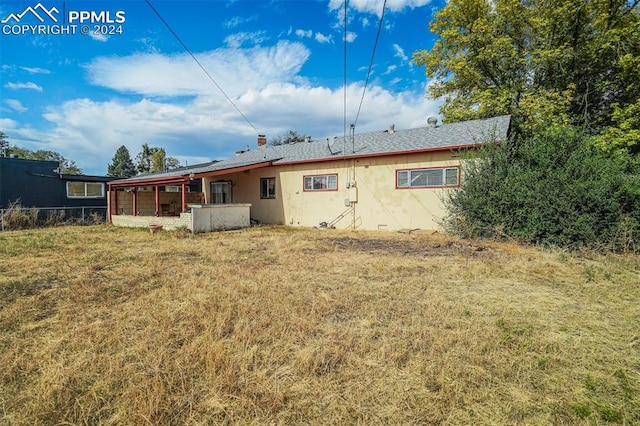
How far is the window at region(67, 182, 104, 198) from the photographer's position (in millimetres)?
16995

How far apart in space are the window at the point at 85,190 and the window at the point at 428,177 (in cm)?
1753

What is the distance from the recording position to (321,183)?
13.5 meters

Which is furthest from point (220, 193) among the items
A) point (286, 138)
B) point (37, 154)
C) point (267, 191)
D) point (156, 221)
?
point (37, 154)

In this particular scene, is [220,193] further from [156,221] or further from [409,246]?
[409,246]

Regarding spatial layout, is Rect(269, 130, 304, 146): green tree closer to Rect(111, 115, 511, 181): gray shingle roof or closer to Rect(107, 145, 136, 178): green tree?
Rect(107, 145, 136, 178): green tree

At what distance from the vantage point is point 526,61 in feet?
49.2

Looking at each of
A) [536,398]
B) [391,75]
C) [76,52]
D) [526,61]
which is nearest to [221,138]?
[76,52]

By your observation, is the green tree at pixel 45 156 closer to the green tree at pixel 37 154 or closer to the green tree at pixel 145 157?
the green tree at pixel 37 154

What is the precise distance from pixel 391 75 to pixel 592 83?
10802mm

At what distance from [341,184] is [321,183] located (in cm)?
106

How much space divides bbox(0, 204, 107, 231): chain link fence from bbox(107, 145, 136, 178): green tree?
34.5 meters

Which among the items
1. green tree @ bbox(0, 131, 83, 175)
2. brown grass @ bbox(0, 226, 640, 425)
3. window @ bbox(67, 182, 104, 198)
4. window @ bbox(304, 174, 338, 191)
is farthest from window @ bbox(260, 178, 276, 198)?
green tree @ bbox(0, 131, 83, 175)

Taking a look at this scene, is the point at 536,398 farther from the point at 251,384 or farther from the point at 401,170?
the point at 401,170

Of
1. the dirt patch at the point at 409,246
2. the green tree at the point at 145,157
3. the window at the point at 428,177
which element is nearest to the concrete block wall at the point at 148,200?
the dirt patch at the point at 409,246
